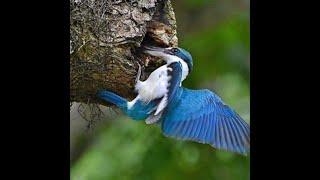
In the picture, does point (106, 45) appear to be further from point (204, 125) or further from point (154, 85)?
point (204, 125)

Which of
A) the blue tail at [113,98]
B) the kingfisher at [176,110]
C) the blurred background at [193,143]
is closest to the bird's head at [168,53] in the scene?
the kingfisher at [176,110]

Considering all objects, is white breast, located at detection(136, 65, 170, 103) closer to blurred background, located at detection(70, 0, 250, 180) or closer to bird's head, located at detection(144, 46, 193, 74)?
bird's head, located at detection(144, 46, 193, 74)

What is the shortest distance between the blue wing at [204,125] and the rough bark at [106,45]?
125 millimetres

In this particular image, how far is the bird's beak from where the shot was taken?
207cm

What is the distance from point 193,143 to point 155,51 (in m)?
0.67

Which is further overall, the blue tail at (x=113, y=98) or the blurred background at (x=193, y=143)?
the blurred background at (x=193, y=143)

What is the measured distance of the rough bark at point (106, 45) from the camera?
2.01 metres

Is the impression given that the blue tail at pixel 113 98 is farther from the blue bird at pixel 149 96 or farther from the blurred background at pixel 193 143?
the blurred background at pixel 193 143

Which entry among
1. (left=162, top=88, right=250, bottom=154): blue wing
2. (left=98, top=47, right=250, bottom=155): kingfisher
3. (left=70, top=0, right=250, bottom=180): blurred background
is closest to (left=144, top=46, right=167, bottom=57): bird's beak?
(left=98, top=47, right=250, bottom=155): kingfisher

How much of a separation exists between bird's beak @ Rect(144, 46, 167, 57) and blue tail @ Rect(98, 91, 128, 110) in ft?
0.46

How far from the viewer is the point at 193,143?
2.69 m

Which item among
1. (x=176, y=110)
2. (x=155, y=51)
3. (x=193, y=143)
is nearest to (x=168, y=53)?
(x=155, y=51)
